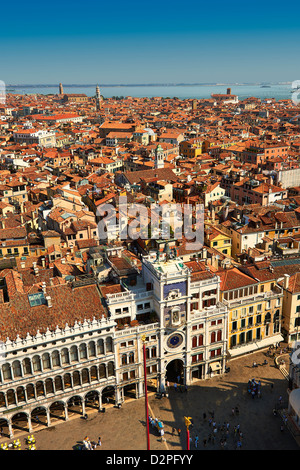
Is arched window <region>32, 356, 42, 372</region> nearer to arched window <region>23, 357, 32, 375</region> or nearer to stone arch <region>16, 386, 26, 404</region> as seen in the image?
arched window <region>23, 357, 32, 375</region>

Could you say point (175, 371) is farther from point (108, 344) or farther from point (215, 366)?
point (108, 344)

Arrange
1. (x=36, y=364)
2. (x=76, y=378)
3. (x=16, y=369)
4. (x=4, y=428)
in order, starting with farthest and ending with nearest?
1. (x=76, y=378)
2. (x=4, y=428)
3. (x=36, y=364)
4. (x=16, y=369)

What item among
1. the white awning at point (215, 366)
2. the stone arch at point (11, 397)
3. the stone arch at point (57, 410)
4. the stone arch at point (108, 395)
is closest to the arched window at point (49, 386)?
the stone arch at point (57, 410)

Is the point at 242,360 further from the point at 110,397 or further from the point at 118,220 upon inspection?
the point at 118,220

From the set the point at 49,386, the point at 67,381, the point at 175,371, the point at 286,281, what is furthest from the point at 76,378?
the point at 286,281

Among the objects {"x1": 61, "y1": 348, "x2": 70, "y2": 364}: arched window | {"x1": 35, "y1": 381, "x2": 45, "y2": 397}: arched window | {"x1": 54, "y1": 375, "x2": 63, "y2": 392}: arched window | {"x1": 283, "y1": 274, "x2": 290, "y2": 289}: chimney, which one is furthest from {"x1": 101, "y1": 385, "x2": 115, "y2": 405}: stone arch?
{"x1": 283, "y1": 274, "x2": 290, "y2": 289}: chimney
